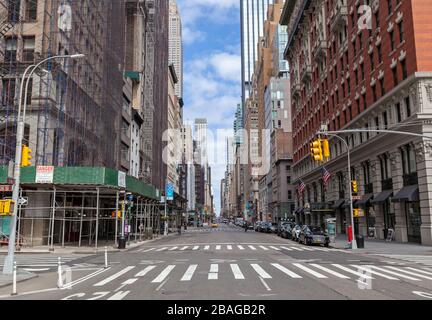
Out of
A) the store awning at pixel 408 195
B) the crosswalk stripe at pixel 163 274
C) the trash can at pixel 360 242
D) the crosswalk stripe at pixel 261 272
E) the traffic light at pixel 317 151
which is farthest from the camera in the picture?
the store awning at pixel 408 195

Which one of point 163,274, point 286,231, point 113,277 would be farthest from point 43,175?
point 286,231

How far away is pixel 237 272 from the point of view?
1656cm

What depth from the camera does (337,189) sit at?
181 ft

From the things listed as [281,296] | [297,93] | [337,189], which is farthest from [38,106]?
[297,93]

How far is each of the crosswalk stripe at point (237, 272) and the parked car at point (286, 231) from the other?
31.1 m

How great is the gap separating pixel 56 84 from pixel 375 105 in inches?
1144

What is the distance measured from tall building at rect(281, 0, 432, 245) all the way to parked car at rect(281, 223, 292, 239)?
21.6ft

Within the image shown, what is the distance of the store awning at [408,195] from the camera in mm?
32031

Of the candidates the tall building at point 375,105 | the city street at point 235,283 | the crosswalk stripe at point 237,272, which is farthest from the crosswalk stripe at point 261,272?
the tall building at point 375,105

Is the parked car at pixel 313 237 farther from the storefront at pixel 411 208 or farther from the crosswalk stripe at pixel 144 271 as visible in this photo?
the crosswalk stripe at pixel 144 271
